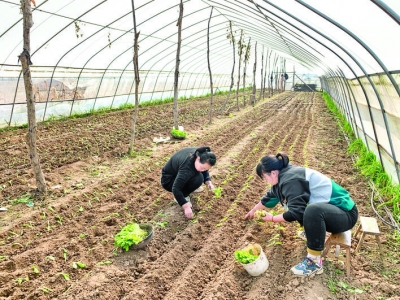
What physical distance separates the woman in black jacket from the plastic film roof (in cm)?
262

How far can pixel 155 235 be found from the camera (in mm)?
4129

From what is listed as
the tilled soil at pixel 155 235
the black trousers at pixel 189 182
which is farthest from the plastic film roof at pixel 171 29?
the black trousers at pixel 189 182

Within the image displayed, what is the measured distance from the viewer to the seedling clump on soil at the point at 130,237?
3662mm

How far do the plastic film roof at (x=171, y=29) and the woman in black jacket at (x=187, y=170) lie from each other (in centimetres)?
262

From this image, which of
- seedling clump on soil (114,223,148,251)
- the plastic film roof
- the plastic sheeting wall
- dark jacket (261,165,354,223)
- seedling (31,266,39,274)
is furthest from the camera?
the plastic sheeting wall

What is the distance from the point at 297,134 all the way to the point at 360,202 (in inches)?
230

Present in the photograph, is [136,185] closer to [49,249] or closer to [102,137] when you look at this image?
[49,249]

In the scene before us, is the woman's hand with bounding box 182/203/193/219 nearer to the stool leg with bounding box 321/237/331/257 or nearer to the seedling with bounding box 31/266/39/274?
the stool leg with bounding box 321/237/331/257

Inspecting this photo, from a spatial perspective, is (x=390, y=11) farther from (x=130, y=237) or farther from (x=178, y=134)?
(x=178, y=134)

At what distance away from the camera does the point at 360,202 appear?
16.5ft

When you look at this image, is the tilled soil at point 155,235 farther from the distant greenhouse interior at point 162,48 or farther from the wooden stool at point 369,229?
the distant greenhouse interior at point 162,48

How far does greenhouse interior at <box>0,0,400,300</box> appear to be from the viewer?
3188 mm

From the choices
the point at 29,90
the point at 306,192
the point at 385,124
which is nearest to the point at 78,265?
the point at 306,192

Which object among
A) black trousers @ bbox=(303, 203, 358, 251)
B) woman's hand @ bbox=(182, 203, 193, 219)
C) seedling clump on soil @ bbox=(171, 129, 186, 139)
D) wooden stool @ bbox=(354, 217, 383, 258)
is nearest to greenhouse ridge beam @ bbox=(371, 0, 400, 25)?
black trousers @ bbox=(303, 203, 358, 251)
